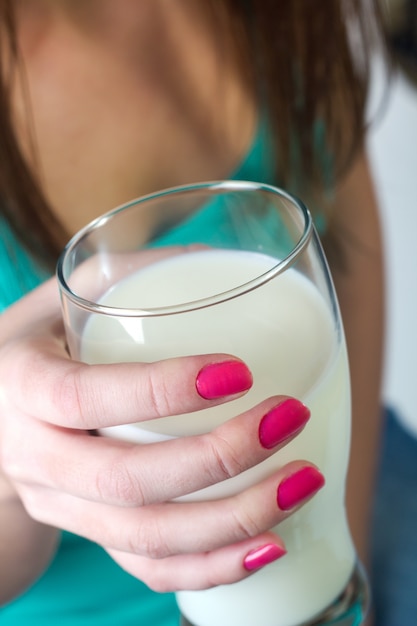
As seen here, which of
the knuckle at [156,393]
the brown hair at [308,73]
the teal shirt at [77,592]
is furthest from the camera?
the brown hair at [308,73]

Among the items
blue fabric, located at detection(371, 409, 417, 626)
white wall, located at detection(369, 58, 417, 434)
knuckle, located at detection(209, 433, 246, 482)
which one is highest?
knuckle, located at detection(209, 433, 246, 482)

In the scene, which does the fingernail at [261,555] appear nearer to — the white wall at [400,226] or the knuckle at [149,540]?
the knuckle at [149,540]

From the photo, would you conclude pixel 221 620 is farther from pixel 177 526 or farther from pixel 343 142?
pixel 343 142

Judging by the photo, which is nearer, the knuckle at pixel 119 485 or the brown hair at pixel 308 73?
the knuckle at pixel 119 485

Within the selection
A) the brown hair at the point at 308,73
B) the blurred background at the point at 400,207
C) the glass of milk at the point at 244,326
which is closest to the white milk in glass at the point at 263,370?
the glass of milk at the point at 244,326

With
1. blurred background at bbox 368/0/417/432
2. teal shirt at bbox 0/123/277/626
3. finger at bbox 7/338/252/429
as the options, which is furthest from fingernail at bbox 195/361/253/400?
blurred background at bbox 368/0/417/432

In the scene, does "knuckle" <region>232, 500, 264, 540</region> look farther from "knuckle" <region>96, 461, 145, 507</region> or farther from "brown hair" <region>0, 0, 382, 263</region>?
"brown hair" <region>0, 0, 382, 263</region>

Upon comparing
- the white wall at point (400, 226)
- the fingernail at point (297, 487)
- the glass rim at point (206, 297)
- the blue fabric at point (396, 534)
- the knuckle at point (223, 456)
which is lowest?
the white wall at point (400, 226)
